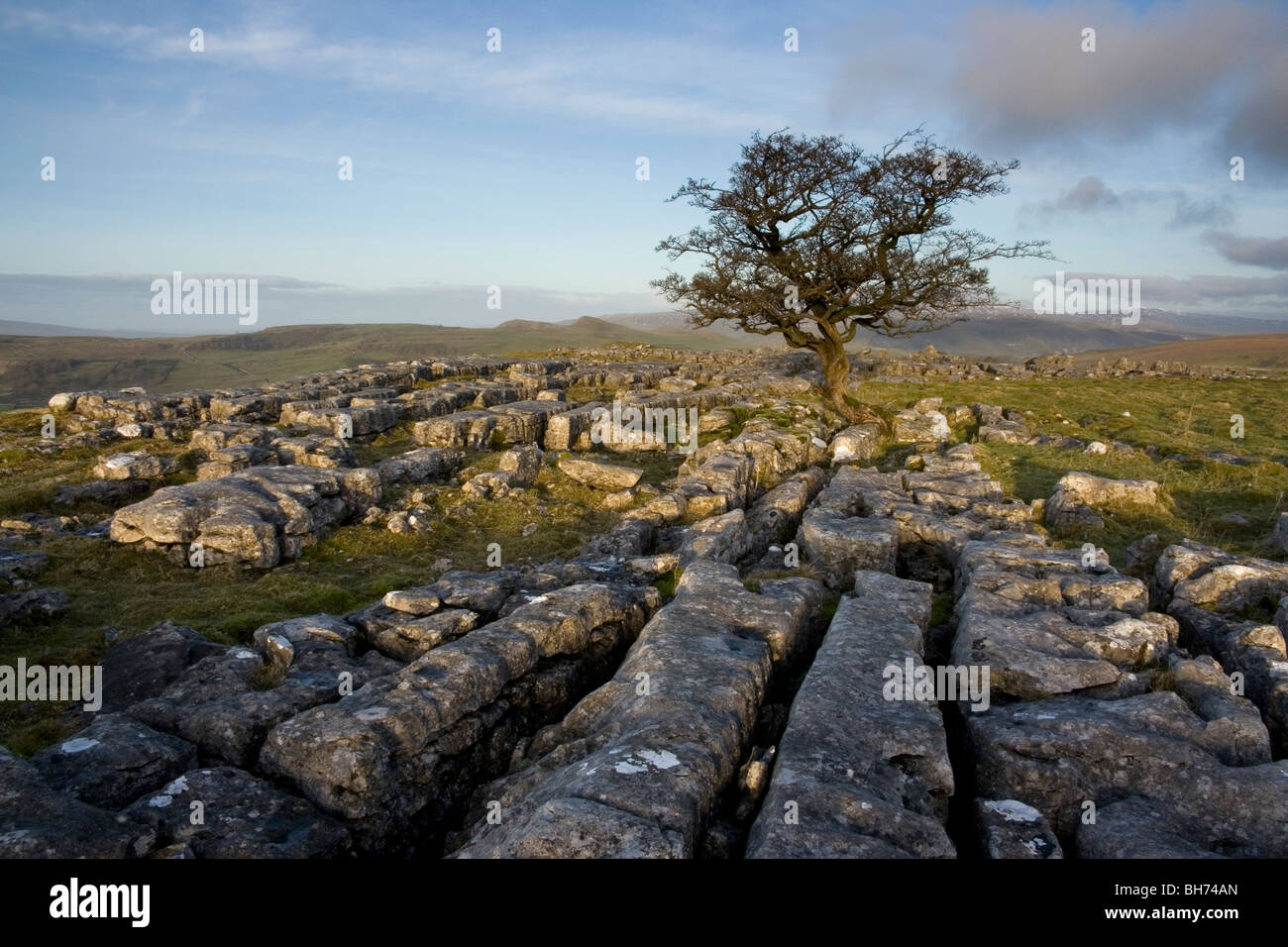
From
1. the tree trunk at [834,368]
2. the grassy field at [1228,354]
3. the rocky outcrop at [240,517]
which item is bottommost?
the rocky outcrop at [240,517]

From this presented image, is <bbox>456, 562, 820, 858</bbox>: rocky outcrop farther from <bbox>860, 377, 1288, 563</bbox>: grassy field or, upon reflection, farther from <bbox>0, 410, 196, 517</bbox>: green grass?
<bbox>0, 410, 196, 517</bbox>: green grass

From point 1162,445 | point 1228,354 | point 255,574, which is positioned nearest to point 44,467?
point 255,574

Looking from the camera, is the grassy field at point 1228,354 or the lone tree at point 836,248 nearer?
the lone tree at point 836,248

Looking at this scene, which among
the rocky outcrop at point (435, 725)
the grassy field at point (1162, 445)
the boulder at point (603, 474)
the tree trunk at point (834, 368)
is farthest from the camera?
the tree trunk at point (834, 368)

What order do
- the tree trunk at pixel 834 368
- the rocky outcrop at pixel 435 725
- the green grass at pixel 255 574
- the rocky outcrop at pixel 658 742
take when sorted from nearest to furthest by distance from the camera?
1. the rocky outcrop at pixel 658 742
2. the rocky outcrop at pixel 435 725
3. the green grass at pixel 255 574
4. the tree trunk at pixel 834 368

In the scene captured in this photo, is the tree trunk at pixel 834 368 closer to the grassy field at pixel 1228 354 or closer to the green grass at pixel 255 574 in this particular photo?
the green grass at pixel 255 574

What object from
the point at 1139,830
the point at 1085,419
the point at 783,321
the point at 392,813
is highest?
the point at 783,321

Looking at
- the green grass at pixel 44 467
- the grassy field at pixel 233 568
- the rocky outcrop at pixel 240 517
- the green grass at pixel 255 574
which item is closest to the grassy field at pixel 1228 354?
the grassy field at pixel 233 568

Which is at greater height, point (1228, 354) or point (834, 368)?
point (1228, 354)

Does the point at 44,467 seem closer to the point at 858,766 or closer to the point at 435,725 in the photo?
the point at 435,725

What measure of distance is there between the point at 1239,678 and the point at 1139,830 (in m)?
4.80
